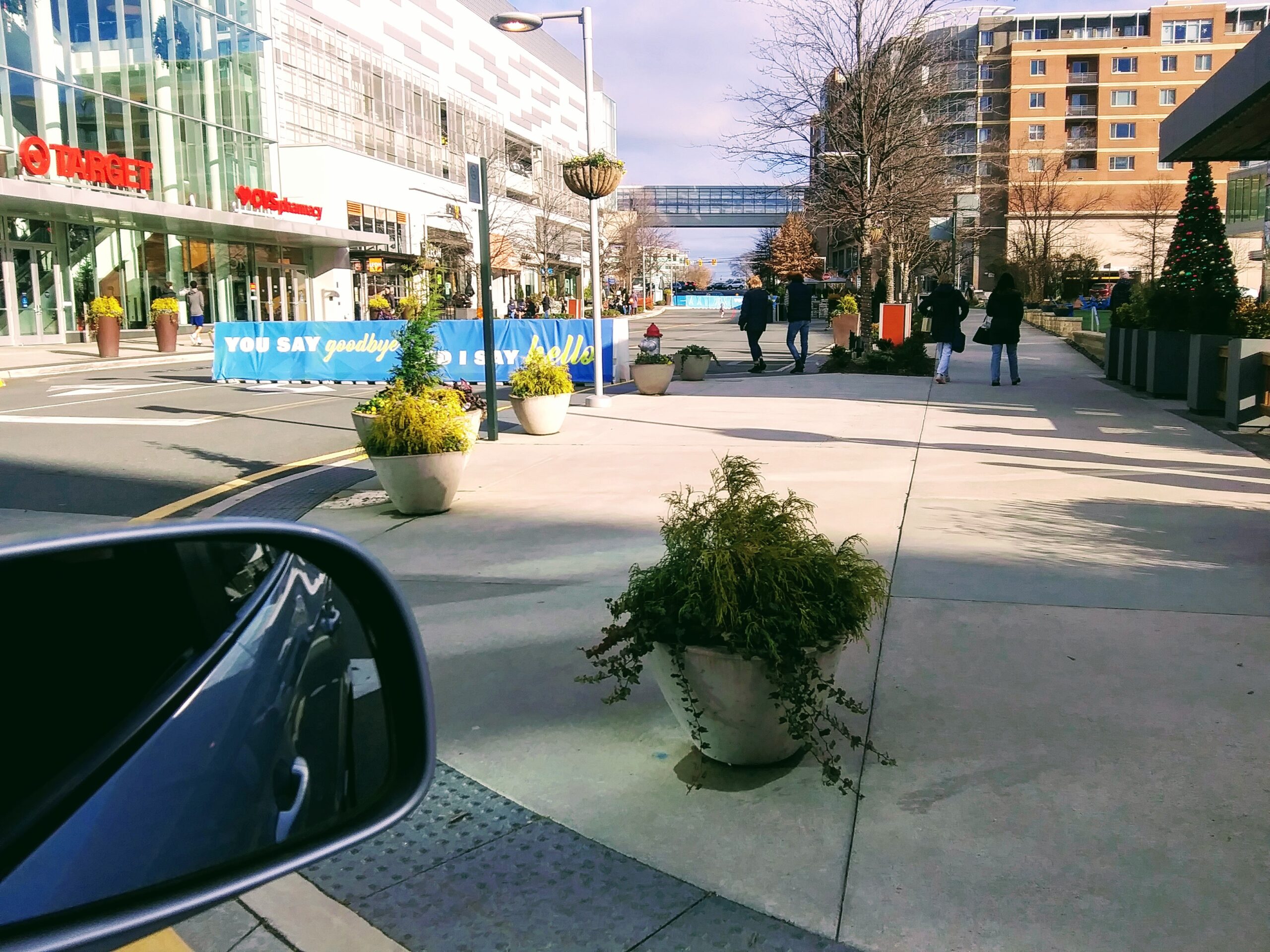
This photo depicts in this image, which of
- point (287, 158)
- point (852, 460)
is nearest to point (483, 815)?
point (852, 460)

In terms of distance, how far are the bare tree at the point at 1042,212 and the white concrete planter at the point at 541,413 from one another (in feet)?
155

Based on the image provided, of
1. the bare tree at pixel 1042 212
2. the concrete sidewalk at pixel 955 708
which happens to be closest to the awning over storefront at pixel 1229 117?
the concrete sidewalk at pixel 955 708

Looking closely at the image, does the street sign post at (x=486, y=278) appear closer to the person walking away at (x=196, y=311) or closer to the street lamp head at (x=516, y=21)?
the street lamp head at (x=516, y=21)

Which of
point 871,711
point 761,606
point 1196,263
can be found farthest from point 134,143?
point 761,606

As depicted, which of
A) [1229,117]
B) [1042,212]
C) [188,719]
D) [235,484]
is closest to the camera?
[188,719]

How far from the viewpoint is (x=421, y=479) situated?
7.67 metres

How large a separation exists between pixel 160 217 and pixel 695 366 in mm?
22031

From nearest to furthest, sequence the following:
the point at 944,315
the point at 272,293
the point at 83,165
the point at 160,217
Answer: the point at 944,315 → the point at 83,165 → the point at 160,217 → the point at 272,293

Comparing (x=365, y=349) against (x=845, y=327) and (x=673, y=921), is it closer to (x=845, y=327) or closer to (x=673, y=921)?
(x=845, y=327)

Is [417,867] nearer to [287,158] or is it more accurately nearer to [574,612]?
→ [574,612]

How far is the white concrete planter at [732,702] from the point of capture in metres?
3.45

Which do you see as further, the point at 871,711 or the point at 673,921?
the point at 871,711

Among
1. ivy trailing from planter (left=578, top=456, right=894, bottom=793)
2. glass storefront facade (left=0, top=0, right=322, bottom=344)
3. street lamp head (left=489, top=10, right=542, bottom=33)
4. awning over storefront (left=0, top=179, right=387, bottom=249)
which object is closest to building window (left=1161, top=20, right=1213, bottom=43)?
awning over storefront (left=0, top=179, right=387, bottom=249)

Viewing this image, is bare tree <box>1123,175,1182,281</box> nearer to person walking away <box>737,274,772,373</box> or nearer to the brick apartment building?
the brick apartment building
